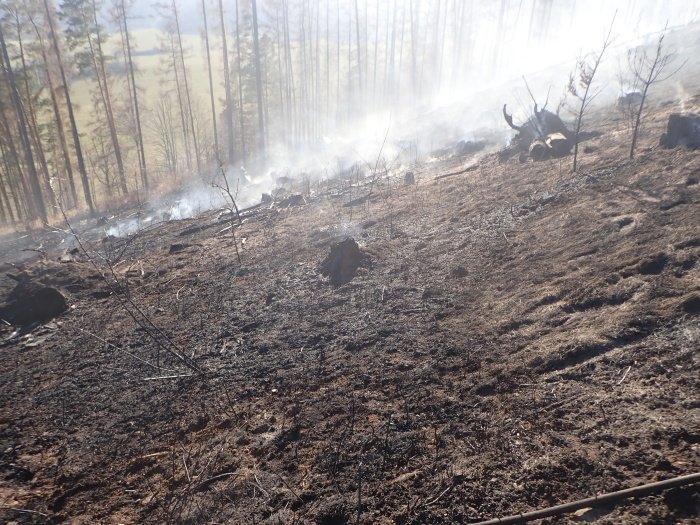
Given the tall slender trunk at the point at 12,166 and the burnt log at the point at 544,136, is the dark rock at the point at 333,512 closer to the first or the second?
the burnt log at the point at 544,136

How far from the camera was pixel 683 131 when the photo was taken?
9.09 m

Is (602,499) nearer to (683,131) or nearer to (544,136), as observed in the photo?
(683,131)

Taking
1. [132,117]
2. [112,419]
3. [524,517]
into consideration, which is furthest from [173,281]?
[132,117]

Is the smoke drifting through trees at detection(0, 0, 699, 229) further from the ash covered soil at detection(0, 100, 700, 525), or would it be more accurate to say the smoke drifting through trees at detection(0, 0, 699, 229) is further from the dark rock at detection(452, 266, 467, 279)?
the dark rock at detection(452, 266, 467, 279)

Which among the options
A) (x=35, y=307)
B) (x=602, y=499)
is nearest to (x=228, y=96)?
(x=35, y=307)

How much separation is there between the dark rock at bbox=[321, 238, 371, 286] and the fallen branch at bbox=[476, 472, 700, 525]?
5.55m

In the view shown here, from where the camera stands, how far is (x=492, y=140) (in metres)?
17.9

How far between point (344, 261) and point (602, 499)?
19.7 ft

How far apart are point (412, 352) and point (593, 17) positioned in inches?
2581

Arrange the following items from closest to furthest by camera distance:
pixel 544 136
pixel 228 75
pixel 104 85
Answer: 1. pixel 544 136
2. pixel 104 85
3. pixel 228 75

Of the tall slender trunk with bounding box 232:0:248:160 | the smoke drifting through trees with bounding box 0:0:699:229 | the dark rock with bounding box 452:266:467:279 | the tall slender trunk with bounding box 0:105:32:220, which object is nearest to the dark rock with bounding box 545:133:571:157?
the dark rock with bounding box 452:266:467:279

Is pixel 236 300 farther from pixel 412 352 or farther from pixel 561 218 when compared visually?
pixel 561 218

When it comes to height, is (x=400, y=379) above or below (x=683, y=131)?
below

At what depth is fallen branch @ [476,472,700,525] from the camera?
8.76ft
